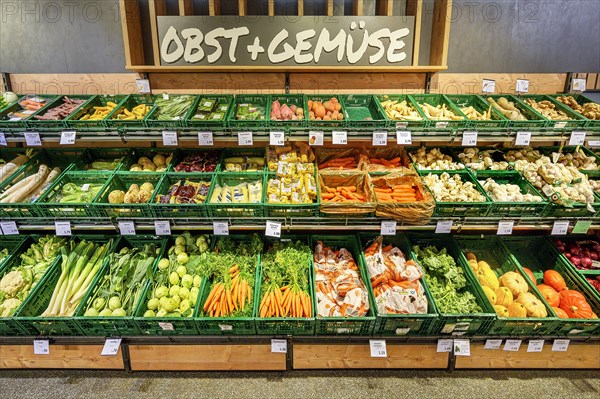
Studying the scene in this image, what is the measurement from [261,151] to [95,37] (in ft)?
5.57

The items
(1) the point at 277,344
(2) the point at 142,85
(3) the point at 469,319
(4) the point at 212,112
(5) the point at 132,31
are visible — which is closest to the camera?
(3) the point at 469,319

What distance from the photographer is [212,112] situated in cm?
A: 283

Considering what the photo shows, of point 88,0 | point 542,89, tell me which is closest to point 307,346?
point 542,89

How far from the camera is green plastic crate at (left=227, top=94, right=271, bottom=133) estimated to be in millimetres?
2635

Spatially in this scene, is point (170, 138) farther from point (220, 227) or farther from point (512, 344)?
point (512, 344)

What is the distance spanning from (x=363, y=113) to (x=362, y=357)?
71.8 inches

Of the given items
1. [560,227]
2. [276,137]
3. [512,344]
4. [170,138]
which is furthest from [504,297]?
[170,138]

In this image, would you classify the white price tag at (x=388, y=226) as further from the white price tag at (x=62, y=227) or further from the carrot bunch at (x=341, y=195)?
the white price tag at (x=62, y=227)

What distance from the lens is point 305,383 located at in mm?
2656

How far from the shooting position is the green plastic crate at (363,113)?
266cm

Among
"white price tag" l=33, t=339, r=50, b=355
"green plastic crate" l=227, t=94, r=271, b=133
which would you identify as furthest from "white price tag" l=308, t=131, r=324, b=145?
"white price tag" l=33, t=339, r=50, b=355

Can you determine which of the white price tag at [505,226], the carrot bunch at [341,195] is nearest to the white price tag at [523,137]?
the white price tag at [505,226]

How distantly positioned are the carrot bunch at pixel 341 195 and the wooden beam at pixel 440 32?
1.24 metres

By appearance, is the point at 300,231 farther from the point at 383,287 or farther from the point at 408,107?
the point at 408,107
